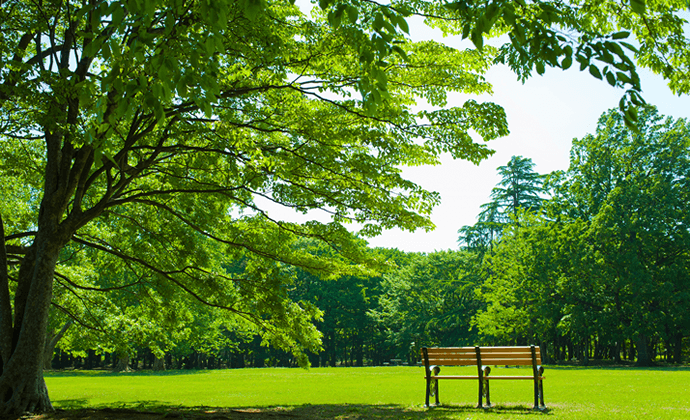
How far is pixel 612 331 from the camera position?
105 ft

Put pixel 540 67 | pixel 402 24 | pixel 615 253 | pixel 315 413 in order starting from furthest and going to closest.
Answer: pixel 615 253
pixel 315 413
pixel 540 67
pixel 402 24

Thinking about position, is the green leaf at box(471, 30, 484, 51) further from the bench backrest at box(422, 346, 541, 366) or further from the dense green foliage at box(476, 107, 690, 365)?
the dense green foliage at box(476, 107, 690, 365)

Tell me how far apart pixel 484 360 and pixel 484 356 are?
7cm

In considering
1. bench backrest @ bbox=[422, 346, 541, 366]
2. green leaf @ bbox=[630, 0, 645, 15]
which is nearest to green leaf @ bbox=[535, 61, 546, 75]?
green leaf @ bbox=[630, 0, 645, 15]

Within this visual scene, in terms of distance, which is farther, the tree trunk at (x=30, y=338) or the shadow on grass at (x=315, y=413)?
the tree trunk at (x=30, y=338)

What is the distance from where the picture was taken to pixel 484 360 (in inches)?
369

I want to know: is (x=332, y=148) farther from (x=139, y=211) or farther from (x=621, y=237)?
(x=621, y=237)

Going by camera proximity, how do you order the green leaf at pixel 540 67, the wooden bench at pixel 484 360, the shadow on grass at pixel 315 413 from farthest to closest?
the wooden bench at pixel 484 360, the shadow on grass at pixel 315 413, the green leaf at pixel 540 67

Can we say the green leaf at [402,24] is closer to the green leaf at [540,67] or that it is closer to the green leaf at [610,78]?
the green leaf at [540,67]

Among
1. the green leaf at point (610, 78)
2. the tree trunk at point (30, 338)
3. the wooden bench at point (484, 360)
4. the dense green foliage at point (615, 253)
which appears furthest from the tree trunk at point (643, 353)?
the green leaf at point (610, 78)

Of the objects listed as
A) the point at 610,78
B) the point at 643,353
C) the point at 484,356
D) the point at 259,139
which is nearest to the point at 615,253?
the point at 643,353

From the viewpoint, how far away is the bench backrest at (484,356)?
9141 millimetres

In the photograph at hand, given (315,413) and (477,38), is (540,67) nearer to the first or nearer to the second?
(477,38)

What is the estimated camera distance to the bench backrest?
9.14m
